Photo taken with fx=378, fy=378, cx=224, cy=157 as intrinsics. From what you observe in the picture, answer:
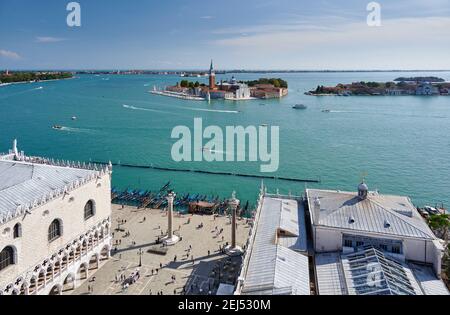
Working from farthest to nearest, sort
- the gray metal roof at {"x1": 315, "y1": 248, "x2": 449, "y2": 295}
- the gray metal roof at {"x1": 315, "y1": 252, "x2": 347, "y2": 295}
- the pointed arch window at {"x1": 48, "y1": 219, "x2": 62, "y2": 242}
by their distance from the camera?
the pointed arch window at {"x1": 48, "y1": 219, "x2": 62, "y2": 242} → the gray metal roof at {"x1": 315, "y1": 252, "x2": 347, "y2": 295} → the gray metal roof at {"x1": 315, "y1": 248, "x2": 449, "y2": 295}

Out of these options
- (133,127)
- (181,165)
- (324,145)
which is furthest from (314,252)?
(133,127)

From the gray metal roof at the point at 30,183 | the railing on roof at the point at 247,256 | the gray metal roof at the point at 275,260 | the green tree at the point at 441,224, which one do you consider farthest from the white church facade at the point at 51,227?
the green tree at the point at 441,224

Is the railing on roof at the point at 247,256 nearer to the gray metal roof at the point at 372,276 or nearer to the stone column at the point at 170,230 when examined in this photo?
the gray metal roof at the point at 372,276

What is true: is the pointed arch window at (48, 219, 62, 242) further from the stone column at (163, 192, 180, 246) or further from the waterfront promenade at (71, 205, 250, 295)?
the stone column at (163, 192, 180, 246)

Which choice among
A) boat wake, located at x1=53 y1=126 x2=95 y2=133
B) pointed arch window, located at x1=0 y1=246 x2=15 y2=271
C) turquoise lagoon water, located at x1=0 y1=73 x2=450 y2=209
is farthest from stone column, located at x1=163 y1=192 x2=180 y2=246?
boat wake, located at x1=53 y1=126 x2=95 y2=133

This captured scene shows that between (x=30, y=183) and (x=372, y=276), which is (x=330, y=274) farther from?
(x=30, y=183)

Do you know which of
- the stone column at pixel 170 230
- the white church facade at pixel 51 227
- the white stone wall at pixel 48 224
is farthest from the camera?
the stone column at pixel 170 230
